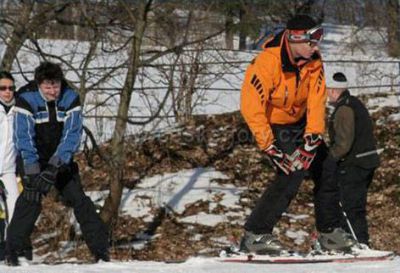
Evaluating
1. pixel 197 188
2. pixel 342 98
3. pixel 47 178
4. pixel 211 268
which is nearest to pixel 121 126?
pixel 197 188

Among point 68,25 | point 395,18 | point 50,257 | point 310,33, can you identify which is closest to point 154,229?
point 50,257

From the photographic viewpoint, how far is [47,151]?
7.12 m

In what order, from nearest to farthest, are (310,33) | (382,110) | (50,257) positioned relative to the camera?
(310,33) < (50,257) < (382,110)

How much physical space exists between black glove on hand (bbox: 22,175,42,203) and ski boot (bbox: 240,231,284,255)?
1.54 metres

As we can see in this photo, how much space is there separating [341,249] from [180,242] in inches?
227

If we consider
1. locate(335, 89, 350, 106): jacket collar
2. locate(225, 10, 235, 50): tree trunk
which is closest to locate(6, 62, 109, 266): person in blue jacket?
locate(335, 89, 350, 106): jacket collar

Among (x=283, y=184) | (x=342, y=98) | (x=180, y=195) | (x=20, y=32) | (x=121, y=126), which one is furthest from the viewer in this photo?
(x=180, y=195)

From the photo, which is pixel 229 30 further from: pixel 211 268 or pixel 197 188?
pixel 211 268

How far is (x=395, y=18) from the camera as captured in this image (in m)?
23.4

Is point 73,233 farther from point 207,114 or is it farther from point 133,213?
point 207,114

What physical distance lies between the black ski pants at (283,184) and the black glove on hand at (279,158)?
0.16 feet

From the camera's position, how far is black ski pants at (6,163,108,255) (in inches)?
280

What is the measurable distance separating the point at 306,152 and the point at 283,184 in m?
0.29

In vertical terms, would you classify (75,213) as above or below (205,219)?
above
